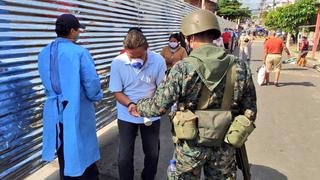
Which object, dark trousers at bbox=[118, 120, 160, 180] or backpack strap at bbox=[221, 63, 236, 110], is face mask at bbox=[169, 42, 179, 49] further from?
backpack strap at bbox=[221, 63, 236, 110]

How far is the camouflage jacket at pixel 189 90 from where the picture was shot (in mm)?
2262

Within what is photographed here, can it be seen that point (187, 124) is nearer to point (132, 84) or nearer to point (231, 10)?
point (132, 84)

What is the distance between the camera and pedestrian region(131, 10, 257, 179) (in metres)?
2.26

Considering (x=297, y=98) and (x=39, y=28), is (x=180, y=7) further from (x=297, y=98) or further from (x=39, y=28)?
(x=39, y=28)

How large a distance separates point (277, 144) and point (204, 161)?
135 inches

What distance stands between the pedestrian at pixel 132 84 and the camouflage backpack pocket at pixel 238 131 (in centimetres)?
106

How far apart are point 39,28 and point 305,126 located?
5.20 m

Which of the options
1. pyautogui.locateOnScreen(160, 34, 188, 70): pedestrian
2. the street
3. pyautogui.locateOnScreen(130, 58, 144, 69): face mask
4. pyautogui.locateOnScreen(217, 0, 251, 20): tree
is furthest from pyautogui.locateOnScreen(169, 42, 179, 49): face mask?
pyautogui.locateOnScreen(217, 0, 251, 20): tree

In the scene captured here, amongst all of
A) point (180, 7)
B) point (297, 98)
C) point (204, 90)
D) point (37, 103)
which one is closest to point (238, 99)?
point (204, 90)

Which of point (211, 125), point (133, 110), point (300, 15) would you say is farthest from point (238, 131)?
point (300, 15)

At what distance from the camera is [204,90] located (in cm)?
228

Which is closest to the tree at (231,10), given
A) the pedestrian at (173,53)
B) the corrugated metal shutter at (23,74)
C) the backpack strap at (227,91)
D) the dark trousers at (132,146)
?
the pedestrian at (173,53)

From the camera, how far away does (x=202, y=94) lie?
2299mm

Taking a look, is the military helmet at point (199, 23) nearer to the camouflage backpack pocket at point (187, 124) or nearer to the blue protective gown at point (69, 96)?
the camouflage backpack pocket at point (187, 124)
